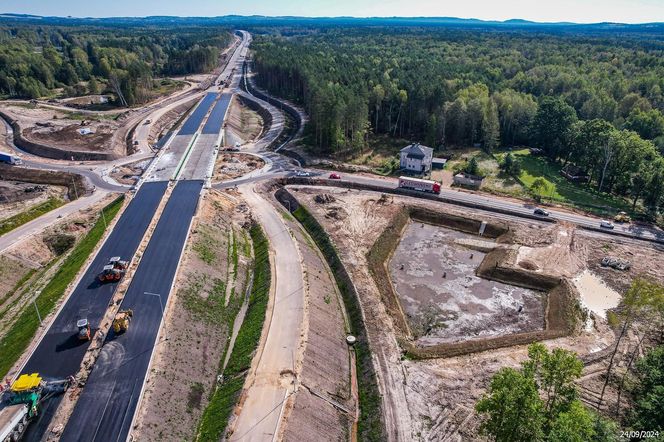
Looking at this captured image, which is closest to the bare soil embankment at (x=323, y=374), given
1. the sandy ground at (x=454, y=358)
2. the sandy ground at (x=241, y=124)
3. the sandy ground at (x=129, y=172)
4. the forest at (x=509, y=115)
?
the sandy ground at (x=454, y=358)

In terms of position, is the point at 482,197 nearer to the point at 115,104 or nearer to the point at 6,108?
the point at 115,104

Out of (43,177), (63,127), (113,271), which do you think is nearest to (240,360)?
(113,271)

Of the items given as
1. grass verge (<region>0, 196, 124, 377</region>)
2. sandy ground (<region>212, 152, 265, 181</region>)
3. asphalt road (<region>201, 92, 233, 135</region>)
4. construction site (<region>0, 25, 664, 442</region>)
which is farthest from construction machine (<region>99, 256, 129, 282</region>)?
asphalt road (<region>201, 92, 233, 135</region>)

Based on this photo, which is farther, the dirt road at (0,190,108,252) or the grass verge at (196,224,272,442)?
the dirt road at (0,190,108,252)

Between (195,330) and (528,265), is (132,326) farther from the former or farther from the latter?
(528,265)

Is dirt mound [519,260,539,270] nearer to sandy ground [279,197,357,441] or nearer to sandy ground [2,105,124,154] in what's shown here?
sandy ground [279,197,357,441]
